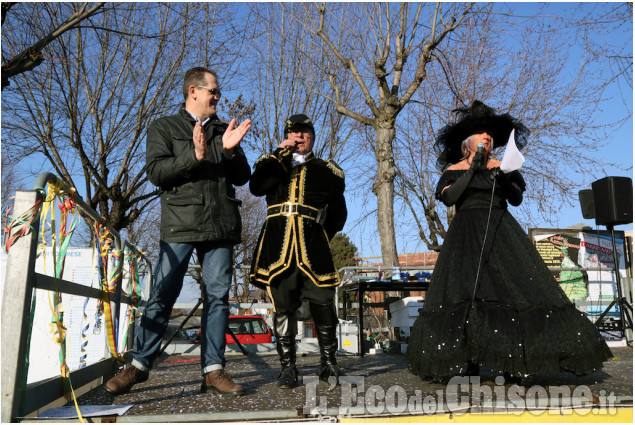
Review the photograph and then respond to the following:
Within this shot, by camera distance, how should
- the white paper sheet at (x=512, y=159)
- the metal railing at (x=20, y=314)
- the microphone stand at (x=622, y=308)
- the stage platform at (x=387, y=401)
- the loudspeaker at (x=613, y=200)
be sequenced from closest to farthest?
1. the metal railing at (x=20, y=314)
2. the stage platform at (x=387, y=401)
3. the white paper sheet at (x=512, y=159)
4. the microphone stand at (x=622, y=308)
5. the loudspeaker at (x=613, y=200)

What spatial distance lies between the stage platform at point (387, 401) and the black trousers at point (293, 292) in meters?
0.53

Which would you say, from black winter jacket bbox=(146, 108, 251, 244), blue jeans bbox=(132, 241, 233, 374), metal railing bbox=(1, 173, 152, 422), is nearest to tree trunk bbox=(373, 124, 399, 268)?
black winter jacket bbox=(146, 108, 251, 244)

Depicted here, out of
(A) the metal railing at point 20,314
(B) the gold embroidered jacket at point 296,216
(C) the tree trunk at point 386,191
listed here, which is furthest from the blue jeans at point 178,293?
(C) the tree trunk at point 386,191

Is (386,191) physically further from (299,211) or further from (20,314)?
(20,314)

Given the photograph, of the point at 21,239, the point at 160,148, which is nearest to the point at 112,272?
the point at 160,148

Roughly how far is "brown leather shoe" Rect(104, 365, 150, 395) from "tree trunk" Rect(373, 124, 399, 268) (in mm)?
9285

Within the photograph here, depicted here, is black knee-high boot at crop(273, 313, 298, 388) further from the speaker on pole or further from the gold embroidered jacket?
the speaker on pole

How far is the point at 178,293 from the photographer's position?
3.48 metres

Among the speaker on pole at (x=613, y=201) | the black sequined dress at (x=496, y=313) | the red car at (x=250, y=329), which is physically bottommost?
the red car at (x=250, y=329)

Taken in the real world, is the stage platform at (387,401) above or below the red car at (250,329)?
above

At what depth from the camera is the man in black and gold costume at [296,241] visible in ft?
12.7

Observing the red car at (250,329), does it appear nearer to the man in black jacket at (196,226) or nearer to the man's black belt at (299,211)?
the man's black belt at (299,211)

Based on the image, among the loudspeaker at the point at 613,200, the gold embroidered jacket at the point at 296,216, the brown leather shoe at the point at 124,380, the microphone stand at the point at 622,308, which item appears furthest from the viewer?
the loudspeaker at the point at 613,200

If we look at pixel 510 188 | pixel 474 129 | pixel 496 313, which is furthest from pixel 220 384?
pixel 474 129
